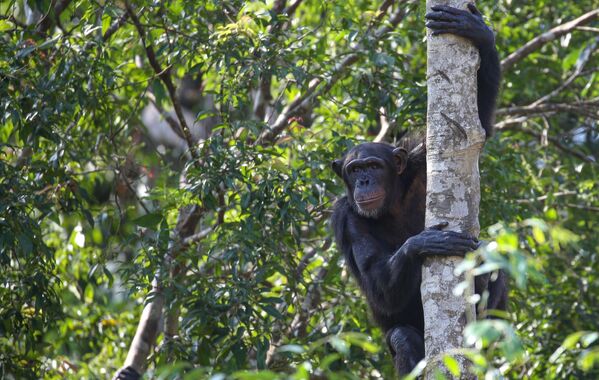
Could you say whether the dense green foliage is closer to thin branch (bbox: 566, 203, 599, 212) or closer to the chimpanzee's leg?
thin branch (bbox: 566, 203, 599, 212)

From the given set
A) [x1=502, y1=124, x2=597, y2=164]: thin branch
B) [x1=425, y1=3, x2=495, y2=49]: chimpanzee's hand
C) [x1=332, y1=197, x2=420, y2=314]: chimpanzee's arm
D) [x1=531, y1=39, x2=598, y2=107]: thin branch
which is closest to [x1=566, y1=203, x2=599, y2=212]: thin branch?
[x1=502, y1=124, x2=597, y2=164]: thin branch

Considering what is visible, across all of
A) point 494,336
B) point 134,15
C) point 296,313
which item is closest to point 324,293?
point 296,313

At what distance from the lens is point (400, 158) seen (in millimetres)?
6602

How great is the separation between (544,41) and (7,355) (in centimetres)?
594

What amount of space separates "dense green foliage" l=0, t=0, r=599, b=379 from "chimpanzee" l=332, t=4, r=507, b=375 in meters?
0.39

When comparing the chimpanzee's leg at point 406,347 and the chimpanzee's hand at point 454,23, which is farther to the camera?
the chimpanzee's leg at point 406,347

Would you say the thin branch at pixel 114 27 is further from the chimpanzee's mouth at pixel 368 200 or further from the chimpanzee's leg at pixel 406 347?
the chimpanzee's leg at pixel 406 347

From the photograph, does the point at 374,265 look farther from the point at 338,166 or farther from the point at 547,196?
the point at 547,196

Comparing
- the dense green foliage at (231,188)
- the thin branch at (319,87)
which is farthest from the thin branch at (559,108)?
the thin branch at (319,87)

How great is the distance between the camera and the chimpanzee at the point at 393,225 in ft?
19.1

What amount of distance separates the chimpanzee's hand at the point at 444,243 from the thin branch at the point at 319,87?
2.93 m

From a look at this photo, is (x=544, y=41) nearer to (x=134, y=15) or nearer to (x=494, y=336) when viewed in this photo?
(x=134, y=15)

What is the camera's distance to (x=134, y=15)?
24.6 feet

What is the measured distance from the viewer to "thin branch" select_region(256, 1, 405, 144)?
7801mm
